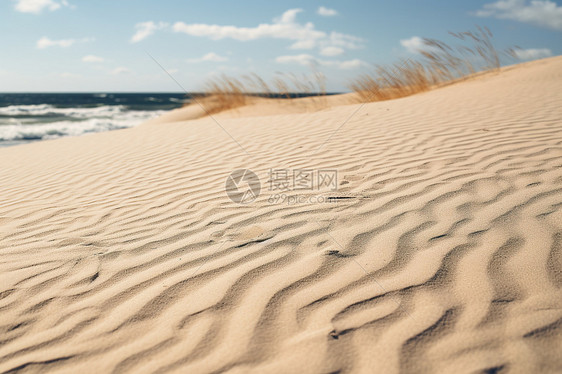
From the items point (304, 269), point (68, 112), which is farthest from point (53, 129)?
point (304, 269)

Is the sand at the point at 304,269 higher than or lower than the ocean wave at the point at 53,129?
lower

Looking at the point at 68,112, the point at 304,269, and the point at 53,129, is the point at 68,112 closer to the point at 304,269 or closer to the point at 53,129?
the point at 53,129

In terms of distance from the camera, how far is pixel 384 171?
327 cm

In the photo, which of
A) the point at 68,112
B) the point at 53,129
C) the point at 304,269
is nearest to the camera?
the point at 304,269

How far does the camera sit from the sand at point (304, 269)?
4.36 feet

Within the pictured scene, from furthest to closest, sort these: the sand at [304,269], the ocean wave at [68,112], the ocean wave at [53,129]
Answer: the ocean wave at [68,112] → the ocean wave at [53,129] → the sand at [304,269]

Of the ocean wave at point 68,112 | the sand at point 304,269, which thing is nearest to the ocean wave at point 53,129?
the ocean wave at point 68,112

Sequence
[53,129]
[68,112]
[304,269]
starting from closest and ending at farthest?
1. [304,269]
2. [53,129]
3. [68,112]

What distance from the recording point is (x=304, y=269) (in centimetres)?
183

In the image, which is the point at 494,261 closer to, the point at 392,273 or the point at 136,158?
the point at 392,273

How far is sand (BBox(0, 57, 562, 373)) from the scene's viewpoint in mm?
1329

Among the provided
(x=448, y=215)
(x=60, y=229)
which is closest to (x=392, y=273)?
(x=448, y=215)

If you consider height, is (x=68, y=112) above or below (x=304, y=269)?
above

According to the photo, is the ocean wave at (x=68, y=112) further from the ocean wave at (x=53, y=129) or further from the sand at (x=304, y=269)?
Answer: the sand at (x=304, y=269)
